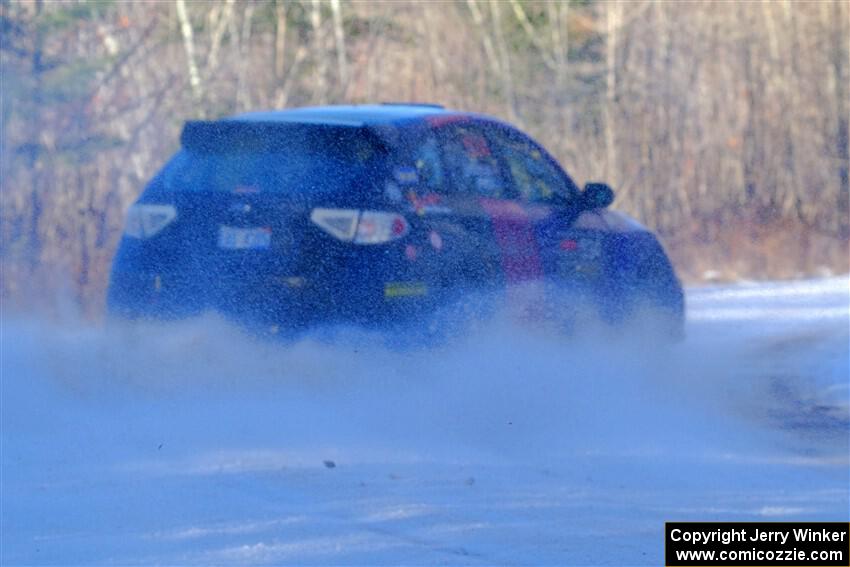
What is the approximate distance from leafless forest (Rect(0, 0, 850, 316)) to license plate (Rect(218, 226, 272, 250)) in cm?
829

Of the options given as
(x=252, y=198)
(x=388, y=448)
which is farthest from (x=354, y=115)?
(x=388, y=448)

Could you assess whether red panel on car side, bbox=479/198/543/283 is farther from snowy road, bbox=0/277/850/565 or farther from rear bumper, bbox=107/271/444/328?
rear bumper, bbox=107/271/444/328

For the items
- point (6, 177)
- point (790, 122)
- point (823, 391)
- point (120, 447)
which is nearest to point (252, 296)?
point (120, 447)

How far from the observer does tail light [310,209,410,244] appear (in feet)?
28.7

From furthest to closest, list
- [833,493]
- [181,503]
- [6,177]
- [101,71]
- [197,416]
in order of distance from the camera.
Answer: [101,71] → [6,177] → [197,416] → [833,493] → [181,503]

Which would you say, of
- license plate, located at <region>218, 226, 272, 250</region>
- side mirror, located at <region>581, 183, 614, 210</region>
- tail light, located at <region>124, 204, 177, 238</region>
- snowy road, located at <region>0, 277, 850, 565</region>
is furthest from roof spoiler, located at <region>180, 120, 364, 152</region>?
side mirror, located at <region>581, 183, 614, 210</region>

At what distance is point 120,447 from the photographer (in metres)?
7.79

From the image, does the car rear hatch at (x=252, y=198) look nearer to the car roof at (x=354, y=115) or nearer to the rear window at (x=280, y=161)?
the rear window at (x=280, y=161)

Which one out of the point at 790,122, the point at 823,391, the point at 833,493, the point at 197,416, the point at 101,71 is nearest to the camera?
the point at 833,493

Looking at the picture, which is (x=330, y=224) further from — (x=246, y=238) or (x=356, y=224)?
(x=246, y=238)

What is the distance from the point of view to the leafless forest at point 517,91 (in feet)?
59.9

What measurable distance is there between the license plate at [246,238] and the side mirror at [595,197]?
250cm

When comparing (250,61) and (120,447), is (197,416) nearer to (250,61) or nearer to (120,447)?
(120,447)

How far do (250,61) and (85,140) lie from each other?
21.6ft
